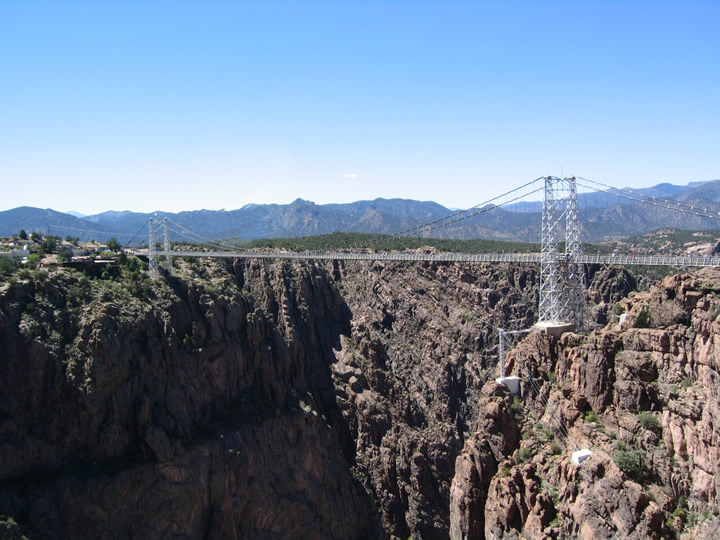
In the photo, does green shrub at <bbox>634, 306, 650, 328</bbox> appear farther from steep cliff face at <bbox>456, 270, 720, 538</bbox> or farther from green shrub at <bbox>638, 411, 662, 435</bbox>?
green shrub at <bbox>638, 411, 662, 435</bbox>

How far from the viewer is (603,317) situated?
66.6m

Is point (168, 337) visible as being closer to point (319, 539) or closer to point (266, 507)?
point (266, 507)

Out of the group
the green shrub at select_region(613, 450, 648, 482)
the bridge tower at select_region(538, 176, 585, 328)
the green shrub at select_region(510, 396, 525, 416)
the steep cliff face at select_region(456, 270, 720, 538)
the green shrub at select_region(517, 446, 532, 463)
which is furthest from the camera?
the bridge tower at select_region(538, 176, 585, 328)

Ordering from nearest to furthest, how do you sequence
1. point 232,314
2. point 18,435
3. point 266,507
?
point 18,435 → point 266,507 → point 232,314

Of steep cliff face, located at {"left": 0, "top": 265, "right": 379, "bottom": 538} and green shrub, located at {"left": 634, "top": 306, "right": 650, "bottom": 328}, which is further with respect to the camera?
steep cliff face, located at {"left": 0, "top": 265, "right": 379, "bottom": 538}

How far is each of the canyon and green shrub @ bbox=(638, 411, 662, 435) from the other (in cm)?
8

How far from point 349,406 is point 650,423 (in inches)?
1755

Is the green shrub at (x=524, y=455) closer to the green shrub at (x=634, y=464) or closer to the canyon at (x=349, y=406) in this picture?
the canyon at (x=349, y=406)

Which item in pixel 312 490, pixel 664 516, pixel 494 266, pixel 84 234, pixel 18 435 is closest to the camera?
pixel 664 516

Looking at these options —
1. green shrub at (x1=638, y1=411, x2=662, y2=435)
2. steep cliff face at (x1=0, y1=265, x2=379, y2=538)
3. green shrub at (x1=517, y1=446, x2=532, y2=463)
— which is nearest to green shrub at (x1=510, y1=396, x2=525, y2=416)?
green shrub at (x1=517, y1=446, x2=532, y2=463)

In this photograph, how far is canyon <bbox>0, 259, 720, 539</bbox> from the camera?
2306 centimetres

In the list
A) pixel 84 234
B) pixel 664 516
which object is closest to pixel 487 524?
pixel 664 516

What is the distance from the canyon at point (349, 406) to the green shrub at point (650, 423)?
8cm

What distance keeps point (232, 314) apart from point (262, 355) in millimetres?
5289
